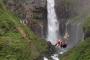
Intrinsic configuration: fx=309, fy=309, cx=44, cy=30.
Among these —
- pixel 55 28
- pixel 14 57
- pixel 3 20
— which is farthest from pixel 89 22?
pixel 55 28

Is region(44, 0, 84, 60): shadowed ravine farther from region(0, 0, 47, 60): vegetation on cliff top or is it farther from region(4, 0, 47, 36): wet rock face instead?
region(0, 0, 47, 60): vegetation on cliff top

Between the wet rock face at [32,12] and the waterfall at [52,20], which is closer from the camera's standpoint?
the wet rock face at [32,12]

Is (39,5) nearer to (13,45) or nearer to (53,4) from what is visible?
(53,4)

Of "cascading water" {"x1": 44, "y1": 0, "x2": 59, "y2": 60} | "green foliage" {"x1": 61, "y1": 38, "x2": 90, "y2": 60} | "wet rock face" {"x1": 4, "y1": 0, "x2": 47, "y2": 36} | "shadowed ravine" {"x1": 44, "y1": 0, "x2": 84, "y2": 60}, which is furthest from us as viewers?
"cascading water" {"x1": 44, "y1": 0, "x2": 59, "y2": 60}

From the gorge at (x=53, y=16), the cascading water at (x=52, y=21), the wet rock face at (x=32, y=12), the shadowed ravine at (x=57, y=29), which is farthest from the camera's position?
the cascading water at (x=52, y=21)

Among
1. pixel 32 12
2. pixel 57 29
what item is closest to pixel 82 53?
pixel 32 12

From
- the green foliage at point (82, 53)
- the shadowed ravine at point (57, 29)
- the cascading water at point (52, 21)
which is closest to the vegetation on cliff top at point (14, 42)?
the green foliage at point (82, 53)

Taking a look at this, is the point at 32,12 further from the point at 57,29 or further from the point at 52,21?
the point at 57,29

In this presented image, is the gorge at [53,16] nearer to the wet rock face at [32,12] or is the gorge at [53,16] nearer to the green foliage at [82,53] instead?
the wet rock face at [32,12]

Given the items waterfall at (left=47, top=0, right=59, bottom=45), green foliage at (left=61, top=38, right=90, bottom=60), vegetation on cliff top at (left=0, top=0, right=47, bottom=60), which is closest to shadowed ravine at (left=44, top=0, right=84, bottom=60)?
waterfall at (left=47, top=0, right=59, bottom=45)
